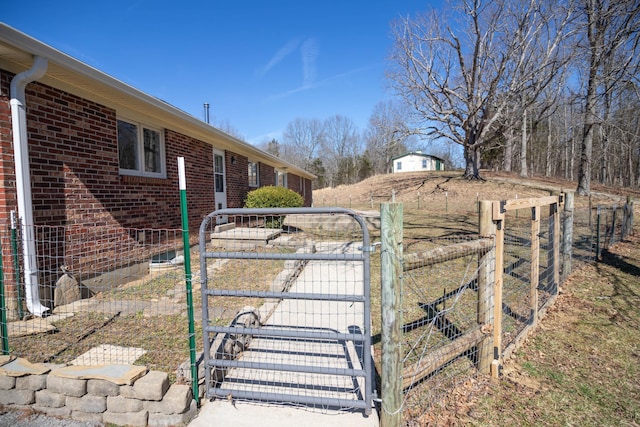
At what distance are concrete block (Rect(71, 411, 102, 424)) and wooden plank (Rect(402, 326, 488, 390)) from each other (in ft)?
7.34

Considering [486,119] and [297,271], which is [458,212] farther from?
[297,271]

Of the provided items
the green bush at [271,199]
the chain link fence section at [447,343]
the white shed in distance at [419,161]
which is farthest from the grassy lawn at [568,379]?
the white shed in distance at [419,161]

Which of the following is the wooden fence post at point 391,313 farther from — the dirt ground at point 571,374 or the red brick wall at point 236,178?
the red brick wall at point 236,178

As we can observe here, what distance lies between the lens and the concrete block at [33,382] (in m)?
2.40

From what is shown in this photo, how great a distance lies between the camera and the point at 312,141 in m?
53.6

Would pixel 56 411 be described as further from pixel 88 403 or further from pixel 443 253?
pixel 443 253

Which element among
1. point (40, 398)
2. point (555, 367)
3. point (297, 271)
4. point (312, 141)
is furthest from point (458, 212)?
point (312, 141)

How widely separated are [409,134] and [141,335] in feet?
61.2

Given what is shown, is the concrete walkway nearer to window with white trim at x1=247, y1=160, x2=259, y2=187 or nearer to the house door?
the house door

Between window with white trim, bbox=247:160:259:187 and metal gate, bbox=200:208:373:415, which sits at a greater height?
window with white trim, bbox=247:160:259:187

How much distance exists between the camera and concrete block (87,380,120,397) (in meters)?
2.27

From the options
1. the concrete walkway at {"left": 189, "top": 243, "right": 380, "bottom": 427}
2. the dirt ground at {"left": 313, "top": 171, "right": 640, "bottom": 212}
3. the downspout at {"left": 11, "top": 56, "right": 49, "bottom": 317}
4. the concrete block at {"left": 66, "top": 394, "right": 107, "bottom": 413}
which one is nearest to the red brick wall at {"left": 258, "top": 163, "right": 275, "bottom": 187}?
the dirt ground at {"left": 313, "top": 171, "right": 640, "bottom": 212}

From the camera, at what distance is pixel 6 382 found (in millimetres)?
2404

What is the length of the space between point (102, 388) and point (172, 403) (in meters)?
0.55
